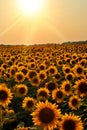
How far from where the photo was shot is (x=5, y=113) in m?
9.01

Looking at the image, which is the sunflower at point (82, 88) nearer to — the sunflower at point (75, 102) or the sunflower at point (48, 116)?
the sunflower at point (75, 102)

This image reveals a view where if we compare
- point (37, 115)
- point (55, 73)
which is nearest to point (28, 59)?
point (55, 73)

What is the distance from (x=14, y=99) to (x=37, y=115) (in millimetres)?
6592

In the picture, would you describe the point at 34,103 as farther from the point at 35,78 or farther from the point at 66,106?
the point at 35,78

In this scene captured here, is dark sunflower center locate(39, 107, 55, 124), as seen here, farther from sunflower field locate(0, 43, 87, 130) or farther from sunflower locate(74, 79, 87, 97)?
sunflower locate(74, 79, 87, 97)

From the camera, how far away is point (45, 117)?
6430mm

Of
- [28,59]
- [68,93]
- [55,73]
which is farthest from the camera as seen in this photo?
[28,59]

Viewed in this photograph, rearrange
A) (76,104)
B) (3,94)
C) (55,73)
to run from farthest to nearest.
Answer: (55,73), (76,104), (3,94)

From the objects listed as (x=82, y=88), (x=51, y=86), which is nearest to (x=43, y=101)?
(x=82, y=88)

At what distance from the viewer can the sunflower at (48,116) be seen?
6.37 m

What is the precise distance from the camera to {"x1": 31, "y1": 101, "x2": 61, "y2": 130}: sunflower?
6.37m

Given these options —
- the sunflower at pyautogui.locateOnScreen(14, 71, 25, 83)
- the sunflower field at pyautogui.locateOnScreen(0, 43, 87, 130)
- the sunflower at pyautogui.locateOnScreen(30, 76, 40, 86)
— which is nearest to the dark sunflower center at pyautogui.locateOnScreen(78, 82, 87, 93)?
the sunflower field at pyautogui.locateOnScreen(0, 43, 87, 130)

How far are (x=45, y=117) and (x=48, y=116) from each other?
0.16 ft

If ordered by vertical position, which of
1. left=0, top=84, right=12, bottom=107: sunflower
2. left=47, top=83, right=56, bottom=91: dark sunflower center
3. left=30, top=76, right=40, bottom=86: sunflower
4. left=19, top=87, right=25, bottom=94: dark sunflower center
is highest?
left=30, top=76, right=40, bottom=86: sunflower
